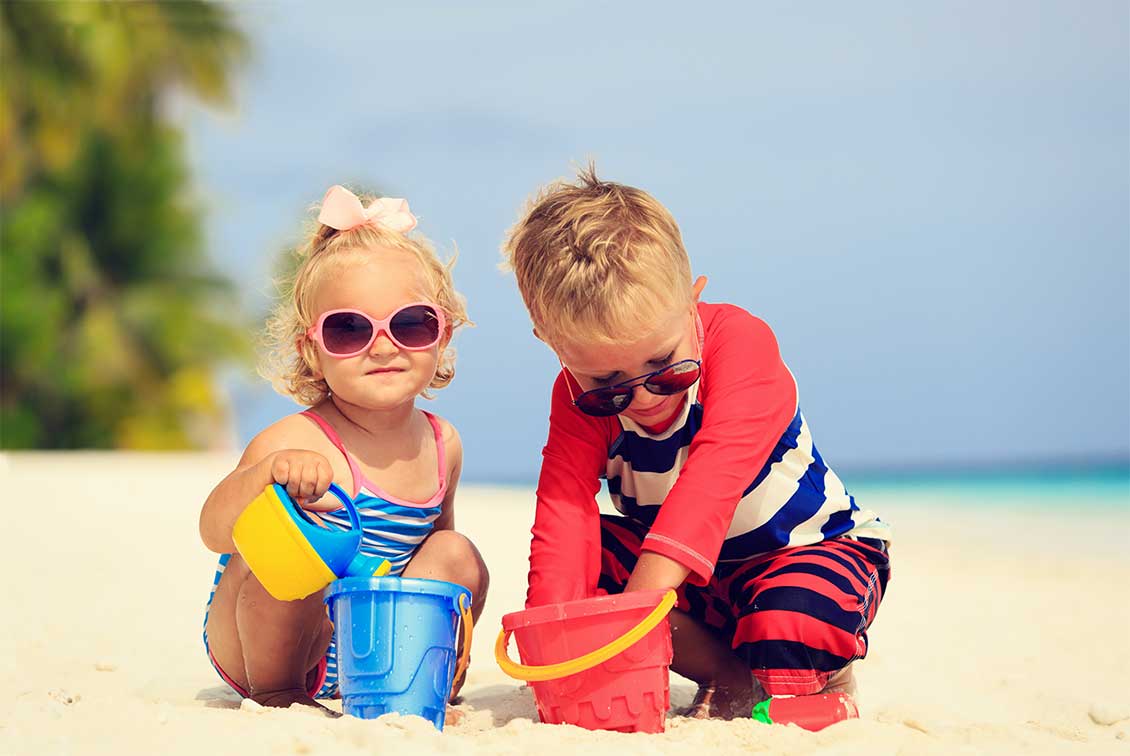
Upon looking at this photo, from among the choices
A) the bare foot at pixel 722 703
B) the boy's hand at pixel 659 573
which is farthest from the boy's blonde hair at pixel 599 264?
the bare foot at pixel 722 703

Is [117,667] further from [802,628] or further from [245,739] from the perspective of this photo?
[802,628]

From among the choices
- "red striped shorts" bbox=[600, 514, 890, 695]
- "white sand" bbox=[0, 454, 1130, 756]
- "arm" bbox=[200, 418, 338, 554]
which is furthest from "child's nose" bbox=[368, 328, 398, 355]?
"white sand" bbox=[0, 454, 1130, 756]

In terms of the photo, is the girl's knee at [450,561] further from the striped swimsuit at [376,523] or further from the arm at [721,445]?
the arm at [721,445]

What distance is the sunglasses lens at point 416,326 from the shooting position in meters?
2.91

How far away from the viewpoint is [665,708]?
2.51 m

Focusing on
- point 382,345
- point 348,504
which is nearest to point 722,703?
point 348,504

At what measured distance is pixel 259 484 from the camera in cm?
257

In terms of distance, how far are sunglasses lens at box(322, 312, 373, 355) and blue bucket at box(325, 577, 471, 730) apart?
2.05 feet

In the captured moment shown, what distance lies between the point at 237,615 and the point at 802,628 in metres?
1.27

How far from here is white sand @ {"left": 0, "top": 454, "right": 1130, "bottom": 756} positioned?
2297mm

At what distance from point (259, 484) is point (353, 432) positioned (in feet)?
1.48

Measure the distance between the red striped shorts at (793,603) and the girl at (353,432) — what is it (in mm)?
507

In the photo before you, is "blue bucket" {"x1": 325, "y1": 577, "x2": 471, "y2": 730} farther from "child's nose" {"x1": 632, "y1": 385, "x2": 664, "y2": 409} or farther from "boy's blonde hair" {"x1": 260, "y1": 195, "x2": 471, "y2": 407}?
"boy's blonde hair" {"x1": 260, "y1": 195, "x2": 471, "y2": 407}

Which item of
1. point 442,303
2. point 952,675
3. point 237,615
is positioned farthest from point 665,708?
point 952,675
